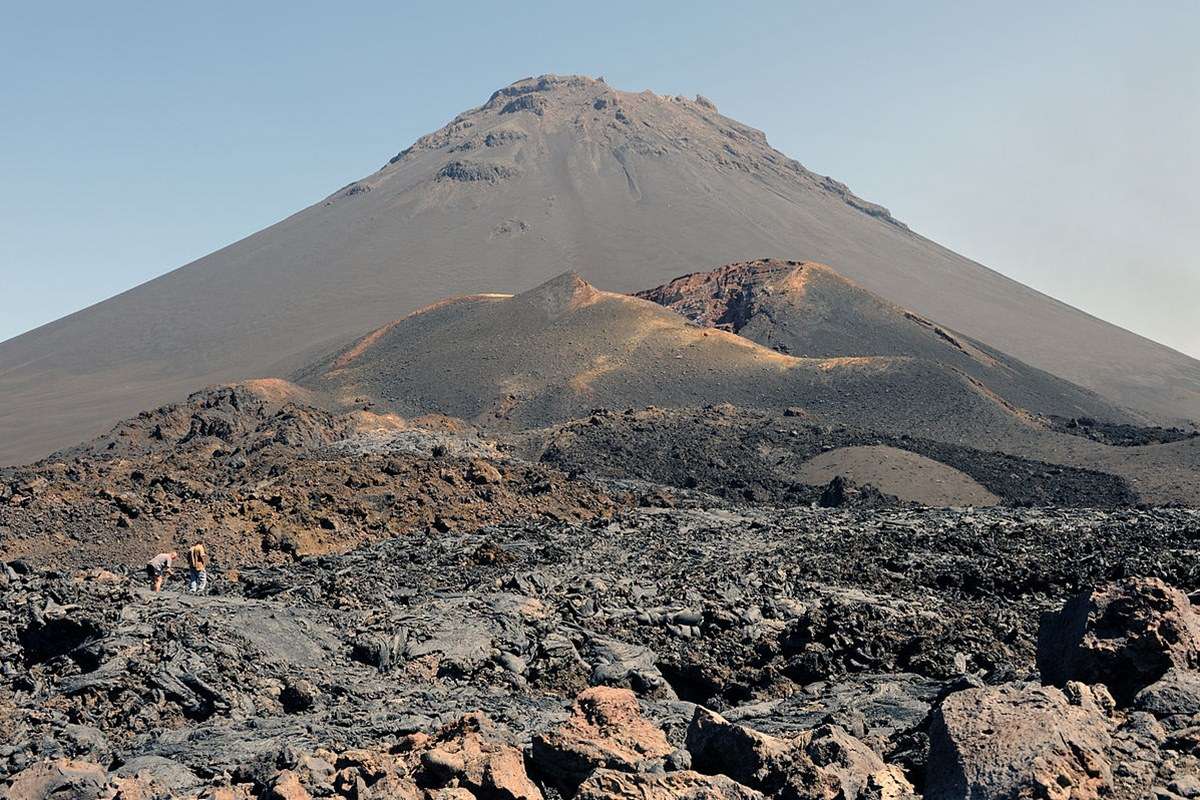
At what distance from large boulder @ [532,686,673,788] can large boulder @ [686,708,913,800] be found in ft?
1.18

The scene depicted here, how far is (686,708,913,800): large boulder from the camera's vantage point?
7.51 metres

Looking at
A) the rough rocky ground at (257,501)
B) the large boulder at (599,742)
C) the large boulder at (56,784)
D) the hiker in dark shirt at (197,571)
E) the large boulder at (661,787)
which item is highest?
the large boulder at (661,787)

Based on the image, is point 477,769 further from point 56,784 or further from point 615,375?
point 615,375

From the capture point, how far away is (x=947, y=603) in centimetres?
1941

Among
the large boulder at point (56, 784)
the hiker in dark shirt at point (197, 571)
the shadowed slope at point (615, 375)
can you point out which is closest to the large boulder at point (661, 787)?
the large boulder at point (56, 784)

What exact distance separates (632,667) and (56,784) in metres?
7.50

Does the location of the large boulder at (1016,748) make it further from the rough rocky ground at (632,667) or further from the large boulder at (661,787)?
the large boulder at (661,787)

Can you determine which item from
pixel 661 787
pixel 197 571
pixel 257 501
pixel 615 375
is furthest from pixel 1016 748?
pixel 615 375

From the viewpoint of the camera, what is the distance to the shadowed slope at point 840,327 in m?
68.0

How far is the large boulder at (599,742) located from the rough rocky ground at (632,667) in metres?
0.02

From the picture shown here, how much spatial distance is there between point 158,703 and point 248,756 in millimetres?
2434

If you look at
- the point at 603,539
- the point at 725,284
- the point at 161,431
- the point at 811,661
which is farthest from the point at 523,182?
the point at 811,661

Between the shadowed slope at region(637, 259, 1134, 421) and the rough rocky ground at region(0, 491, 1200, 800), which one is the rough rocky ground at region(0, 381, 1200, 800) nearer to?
the rough rocky ground at region(0, 491, 1200, 800)

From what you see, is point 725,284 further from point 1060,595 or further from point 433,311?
point 1060,595
